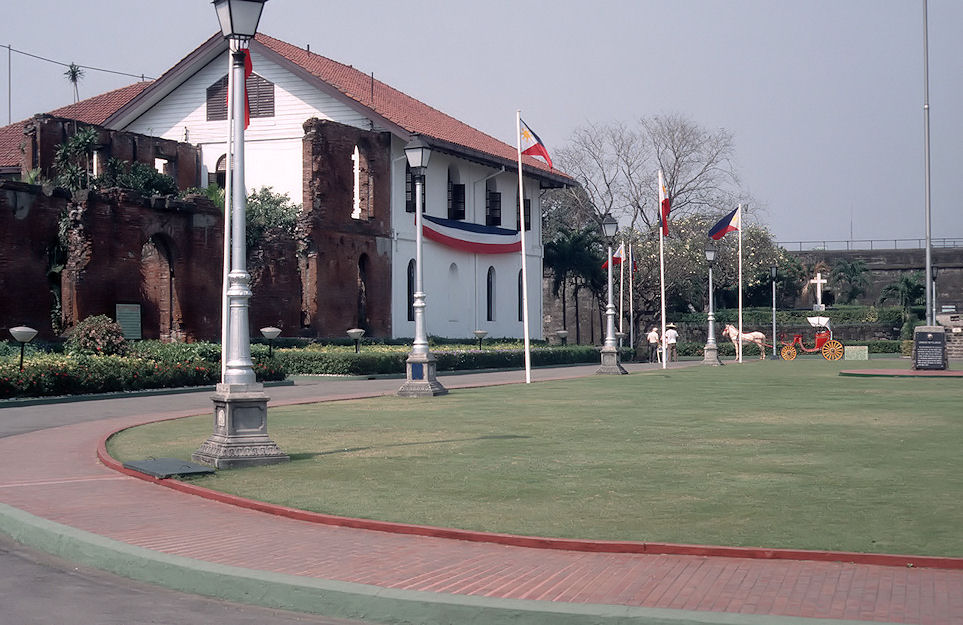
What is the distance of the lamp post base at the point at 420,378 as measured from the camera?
2289 cm

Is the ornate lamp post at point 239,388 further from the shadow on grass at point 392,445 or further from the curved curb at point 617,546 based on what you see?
the curved curb at point 617,546

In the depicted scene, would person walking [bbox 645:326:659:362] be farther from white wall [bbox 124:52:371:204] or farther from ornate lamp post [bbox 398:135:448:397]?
ornate lamp post [bbox 398:135:448:397]

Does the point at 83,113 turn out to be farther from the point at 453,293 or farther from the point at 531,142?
the point at 531,142

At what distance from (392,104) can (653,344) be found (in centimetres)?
1780

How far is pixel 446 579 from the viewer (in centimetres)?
656

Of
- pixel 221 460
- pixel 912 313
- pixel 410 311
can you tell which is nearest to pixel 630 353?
pixel 410 311

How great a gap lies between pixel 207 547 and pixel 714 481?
476 cm

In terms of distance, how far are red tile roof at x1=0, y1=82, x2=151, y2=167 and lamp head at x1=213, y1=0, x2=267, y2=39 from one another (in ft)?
124

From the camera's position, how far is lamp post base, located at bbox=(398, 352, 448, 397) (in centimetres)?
2289

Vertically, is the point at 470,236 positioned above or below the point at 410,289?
above

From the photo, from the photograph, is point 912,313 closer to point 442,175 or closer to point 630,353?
point 630,353

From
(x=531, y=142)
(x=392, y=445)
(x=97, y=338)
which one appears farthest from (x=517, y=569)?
(x=97, y=338)

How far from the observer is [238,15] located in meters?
11.8

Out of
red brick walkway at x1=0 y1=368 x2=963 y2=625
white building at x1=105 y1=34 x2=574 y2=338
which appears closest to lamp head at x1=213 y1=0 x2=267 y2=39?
red brick walkway at x1=0 y1=368 x2=963 y2=625
